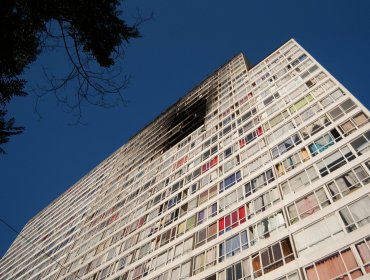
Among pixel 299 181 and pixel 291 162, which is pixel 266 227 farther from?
pixel 291 162

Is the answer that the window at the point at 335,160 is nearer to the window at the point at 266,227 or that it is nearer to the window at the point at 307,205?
the window at the point at 307,205

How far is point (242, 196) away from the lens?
2347 cm

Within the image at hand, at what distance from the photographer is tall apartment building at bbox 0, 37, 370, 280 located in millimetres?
16469

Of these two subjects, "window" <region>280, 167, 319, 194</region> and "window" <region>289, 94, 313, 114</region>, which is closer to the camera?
"window" <region>280, 167, 319, 194</region>

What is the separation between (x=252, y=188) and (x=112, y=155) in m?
45.9

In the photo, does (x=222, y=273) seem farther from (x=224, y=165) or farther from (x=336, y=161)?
(x=224, y=165)

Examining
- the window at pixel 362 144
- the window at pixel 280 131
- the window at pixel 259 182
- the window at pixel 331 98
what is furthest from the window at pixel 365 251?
the window at pixel 331 98

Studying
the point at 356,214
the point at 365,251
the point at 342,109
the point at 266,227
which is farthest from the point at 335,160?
the point at 365,251

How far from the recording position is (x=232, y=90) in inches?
1674

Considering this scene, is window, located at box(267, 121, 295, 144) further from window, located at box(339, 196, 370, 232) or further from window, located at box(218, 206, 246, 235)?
window, located at box(339, 196, 370, 232)

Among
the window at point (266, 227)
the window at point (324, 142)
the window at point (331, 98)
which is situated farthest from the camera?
the window at point (331, 98)

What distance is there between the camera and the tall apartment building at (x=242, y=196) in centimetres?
1647

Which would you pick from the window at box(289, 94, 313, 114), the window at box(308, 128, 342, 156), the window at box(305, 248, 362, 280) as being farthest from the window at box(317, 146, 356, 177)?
the window at box(289, 94, 313, 114)

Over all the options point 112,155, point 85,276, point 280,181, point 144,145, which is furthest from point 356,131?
point 112,155
